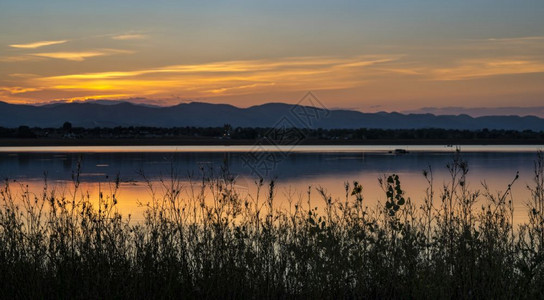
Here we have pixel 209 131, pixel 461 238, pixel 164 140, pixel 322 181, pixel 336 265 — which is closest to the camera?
pixel 336 265

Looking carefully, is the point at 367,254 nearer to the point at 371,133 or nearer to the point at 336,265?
the point at 336,265

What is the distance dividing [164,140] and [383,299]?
455 ft

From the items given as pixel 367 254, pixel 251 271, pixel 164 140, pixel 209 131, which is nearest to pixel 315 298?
pixel 251 271

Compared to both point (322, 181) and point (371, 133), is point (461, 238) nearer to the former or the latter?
point (322, 181)

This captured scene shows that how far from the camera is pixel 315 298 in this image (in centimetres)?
819

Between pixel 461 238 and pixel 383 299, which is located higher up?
pixel 461 238

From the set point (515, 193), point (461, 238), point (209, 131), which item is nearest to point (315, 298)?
point (461, 238)

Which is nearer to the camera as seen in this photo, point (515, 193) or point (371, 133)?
point (515, 193)

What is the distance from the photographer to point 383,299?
879 centimetres

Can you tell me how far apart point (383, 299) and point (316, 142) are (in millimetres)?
143069

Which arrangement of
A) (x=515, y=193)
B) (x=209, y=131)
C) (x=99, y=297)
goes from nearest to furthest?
(x=99, y=297) → (x=515, y=193) → (x=209, y=131)

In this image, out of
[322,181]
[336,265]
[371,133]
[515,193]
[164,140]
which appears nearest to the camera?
[336,265]

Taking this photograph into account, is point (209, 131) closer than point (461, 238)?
No

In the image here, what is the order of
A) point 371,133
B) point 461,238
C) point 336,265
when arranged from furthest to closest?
point 371,133
point 461,238
point 336,265
